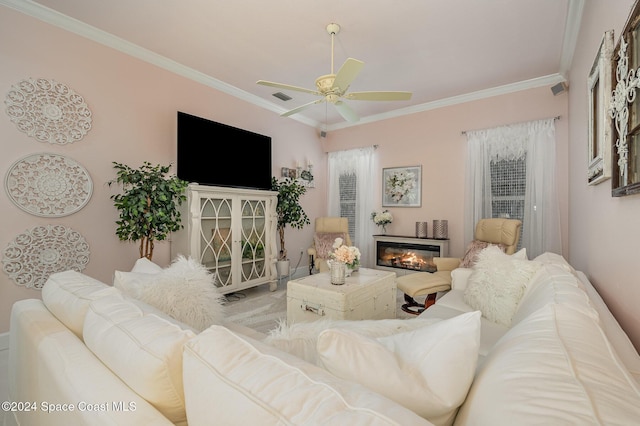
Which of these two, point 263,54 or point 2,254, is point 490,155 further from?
point 2,254

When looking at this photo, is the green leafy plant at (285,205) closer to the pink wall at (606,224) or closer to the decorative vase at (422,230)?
the decorative vase at (422,230)

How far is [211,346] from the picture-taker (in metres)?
0.64

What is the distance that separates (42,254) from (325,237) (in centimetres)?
330

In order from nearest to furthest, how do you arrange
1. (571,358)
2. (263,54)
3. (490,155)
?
(571,358) < (263,54) < (490,155)

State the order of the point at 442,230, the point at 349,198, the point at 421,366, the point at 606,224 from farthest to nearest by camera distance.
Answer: the point at 349,198, the point at 442,230, the point at 606,224, the point at 421,366

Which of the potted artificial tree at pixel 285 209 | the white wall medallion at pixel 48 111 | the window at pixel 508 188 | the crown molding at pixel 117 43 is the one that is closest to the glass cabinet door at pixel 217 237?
the potted artificial tree at pixel 285 209

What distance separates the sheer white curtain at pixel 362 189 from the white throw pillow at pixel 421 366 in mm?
4160

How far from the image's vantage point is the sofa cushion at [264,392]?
1.49 feet

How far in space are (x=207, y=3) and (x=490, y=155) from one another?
3.72 m

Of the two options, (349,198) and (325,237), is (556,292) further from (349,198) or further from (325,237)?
(349,198)

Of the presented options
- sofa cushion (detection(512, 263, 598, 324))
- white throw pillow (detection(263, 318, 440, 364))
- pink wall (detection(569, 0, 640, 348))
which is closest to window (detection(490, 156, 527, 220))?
pink wall (detection(569, 0, 640, 348))

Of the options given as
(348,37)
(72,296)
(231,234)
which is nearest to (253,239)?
(231,234)

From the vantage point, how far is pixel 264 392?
1.71 ft

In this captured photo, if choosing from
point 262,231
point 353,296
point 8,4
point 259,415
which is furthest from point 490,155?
point 8,4
